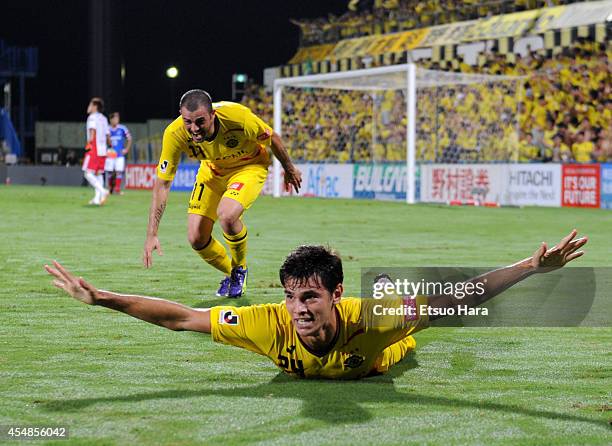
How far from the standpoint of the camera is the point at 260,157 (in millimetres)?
9938

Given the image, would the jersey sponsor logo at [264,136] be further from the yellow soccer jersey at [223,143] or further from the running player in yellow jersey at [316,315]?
the running player in yellow jersey at [316,315]

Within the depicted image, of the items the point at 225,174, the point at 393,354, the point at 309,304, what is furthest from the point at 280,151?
the point at 309,304

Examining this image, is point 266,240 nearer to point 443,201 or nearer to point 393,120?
point 443,201

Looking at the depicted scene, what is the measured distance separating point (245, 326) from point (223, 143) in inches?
160

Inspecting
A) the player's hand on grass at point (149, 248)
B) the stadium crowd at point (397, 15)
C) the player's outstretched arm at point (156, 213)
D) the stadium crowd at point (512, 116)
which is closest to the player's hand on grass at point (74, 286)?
the player's hand on grass at point (149, 248)

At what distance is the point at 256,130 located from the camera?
31.1 feet

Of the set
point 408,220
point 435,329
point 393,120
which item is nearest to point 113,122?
point 393,120

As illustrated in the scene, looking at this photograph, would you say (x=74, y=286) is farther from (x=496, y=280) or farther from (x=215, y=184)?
(x=215, y=184)

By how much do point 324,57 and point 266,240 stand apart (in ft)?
85.5

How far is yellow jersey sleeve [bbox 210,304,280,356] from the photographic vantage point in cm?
543

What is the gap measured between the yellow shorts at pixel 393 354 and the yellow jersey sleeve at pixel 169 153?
3.13 m

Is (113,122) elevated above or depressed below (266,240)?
above

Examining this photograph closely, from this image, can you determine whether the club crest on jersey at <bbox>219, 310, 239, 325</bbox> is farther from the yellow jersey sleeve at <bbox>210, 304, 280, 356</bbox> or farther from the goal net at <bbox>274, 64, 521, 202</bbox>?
the goal net at <bbox>274, 64, 521, 202</bbox>

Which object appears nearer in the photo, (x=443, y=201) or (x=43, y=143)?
(x=443, y=201)
